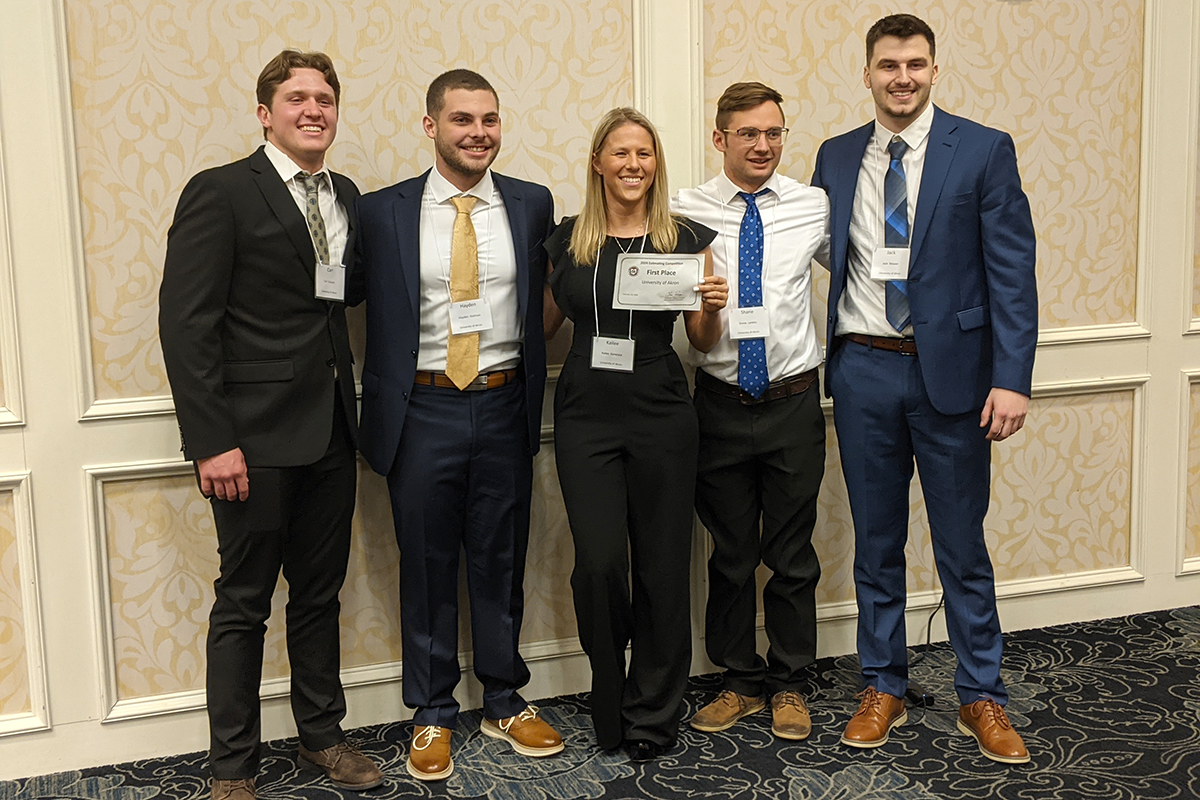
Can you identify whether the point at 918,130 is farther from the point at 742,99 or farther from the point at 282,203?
the point at 282,203

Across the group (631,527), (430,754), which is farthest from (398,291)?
(430,754)

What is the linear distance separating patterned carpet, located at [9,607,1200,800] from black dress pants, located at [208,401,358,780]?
0.65ft

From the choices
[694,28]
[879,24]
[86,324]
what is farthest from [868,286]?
[86,324]

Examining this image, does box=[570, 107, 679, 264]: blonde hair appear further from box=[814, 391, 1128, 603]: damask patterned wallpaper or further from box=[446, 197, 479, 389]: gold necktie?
box=[814, 391, 1128, 603]: damask patterned wallpaper

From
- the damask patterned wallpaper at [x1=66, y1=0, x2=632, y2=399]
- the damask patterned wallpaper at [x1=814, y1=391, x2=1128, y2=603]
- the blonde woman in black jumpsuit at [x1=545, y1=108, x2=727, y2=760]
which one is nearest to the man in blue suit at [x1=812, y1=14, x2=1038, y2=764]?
the blonde woman in black jumpsuit at [x1=545, y1=108, x2=727, y2=760]

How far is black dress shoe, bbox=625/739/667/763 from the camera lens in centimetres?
301

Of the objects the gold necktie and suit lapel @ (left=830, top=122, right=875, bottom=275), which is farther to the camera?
suit lapel @ (left=830, top=122, right=875, bottom=275)

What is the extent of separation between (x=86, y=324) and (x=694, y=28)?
2.01 metres

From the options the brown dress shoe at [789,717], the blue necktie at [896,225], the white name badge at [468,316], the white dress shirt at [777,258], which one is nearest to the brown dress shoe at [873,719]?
the brown dress shoe at [789,717]

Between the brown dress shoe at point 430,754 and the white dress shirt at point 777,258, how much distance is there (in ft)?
4.24

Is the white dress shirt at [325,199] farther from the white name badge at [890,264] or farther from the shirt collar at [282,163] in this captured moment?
the white name badge at [890,264]

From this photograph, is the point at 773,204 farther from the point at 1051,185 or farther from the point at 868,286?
the point at 1051,185

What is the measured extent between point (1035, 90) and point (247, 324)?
2793 mm

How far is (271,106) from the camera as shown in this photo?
2.74 metres
